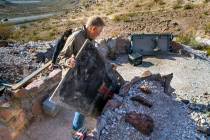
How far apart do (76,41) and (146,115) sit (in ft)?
8.25

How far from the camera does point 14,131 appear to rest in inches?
357

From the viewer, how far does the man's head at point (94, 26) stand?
8273 mm

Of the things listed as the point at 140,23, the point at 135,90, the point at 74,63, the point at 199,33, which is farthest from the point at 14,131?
the point at 140,23

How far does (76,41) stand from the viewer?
28.3ft

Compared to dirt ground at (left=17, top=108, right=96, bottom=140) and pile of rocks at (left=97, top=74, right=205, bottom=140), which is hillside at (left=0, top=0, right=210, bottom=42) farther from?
dirt ground at (left=17, top=108, right=96, bottom=140)

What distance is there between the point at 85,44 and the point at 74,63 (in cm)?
41

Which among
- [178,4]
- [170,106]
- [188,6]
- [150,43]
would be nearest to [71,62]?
[170,106]

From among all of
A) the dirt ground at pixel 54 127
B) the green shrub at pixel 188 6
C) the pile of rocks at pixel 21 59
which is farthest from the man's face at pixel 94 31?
the green shrub at pixel 188 6

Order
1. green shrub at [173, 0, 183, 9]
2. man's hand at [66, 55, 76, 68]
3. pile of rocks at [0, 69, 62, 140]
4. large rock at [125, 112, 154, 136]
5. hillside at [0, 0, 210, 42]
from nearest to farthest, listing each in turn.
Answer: man's hand at [66, 55, 76, 68] < pile of rocks at [0, 69, 62, 140] < large rock at [125, 112, 154, 136] < hillside at [0, 0, 210, 42] < green shrub at [173, 0, 183, 9]

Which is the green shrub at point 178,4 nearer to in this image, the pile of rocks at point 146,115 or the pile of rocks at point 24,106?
the pile of rocks at point 146,115

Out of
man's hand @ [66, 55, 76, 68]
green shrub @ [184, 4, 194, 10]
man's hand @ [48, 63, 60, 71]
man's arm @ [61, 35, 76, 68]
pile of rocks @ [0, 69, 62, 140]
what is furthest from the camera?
green shrub @ [184, 4, 194, 10]

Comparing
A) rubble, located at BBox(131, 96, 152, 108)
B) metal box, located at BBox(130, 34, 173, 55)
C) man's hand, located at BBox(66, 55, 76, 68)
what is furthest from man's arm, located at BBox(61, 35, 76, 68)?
metal box, located at BBox(130, 34, 173, 55)

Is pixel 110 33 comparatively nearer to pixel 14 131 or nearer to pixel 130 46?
pixel 130 46

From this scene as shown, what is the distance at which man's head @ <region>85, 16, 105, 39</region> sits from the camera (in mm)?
8273
